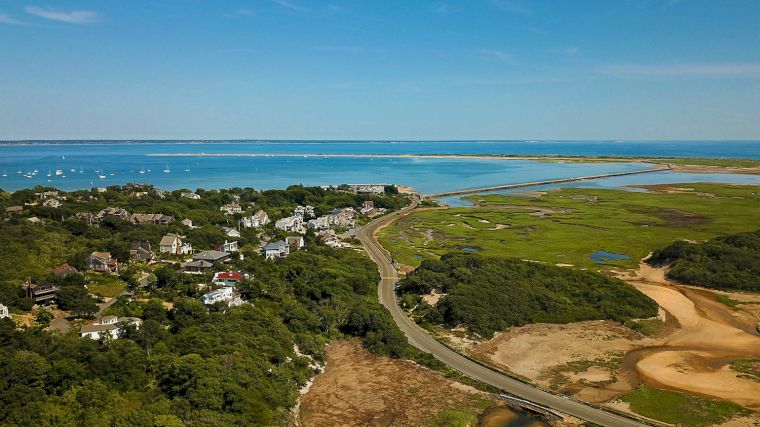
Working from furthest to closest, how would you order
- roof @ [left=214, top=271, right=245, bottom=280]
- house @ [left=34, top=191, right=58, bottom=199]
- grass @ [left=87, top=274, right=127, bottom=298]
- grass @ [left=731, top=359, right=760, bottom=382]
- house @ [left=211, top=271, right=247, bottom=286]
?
house @ [left=34, top=191, right=58, bottom=199]
roof @ [left=214, top=271, right=245, bottom=280]
house @ [left=211, top=271, right=247, bottom=286]
grass @ [left=87, top=274, right=127, bottom=298]
grass @ [left=731, top=359, right=760, bottom=382]

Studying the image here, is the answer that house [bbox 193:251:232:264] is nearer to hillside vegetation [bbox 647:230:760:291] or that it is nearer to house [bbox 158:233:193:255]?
house [bbox 158:233:193:255]

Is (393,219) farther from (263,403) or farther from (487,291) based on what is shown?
(263,403)

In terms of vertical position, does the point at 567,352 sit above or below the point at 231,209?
below

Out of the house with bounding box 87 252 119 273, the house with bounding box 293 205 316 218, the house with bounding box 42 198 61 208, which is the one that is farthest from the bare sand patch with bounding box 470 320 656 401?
the house with bounding box 42 198 61 208

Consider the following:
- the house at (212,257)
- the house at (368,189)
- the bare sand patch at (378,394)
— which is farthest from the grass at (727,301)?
the house at (368,189)

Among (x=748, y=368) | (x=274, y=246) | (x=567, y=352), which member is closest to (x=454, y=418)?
(x=567, y=352)

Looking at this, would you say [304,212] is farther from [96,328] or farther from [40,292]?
[96,328]

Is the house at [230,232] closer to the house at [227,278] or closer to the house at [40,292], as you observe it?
the house at [227,278]

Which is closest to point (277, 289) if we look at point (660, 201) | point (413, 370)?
point (413, 370)
